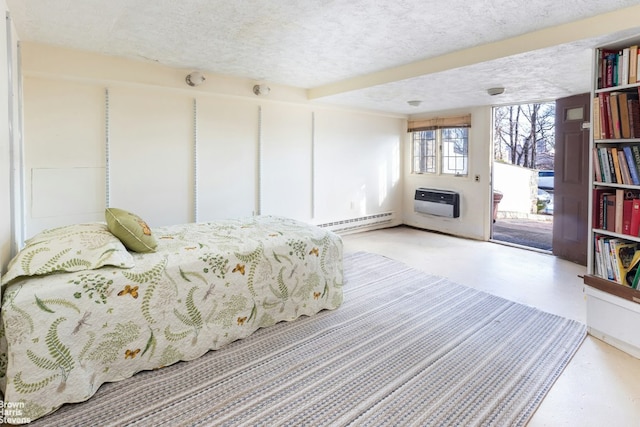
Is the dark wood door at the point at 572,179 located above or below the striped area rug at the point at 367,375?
above

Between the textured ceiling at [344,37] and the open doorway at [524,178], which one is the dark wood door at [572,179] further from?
the open doorway at [524,178]

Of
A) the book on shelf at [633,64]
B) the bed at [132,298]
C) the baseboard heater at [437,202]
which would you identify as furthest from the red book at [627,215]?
the baseboard heater at [437,202]

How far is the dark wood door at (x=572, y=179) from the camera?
425 centimetres

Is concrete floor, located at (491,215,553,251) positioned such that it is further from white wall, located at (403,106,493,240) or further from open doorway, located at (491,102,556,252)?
white wall, located at (403,106,493,240)

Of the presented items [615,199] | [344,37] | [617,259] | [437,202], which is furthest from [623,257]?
[437,202]

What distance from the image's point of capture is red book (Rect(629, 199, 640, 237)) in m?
2.32

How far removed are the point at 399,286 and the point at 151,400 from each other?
2.37 metres

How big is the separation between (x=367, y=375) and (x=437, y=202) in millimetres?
4544

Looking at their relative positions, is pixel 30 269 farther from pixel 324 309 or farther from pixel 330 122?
pixel 330 122

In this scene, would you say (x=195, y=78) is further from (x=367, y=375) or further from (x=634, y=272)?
(x=634, y=272)

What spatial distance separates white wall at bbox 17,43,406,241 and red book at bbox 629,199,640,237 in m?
3.75

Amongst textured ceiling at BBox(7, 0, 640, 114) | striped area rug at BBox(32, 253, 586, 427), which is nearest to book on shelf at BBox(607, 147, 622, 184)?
textured ceiling at BBox(7, 0, 640, 114)

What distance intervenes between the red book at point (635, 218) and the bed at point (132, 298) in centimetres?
211

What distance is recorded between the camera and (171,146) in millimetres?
4043
